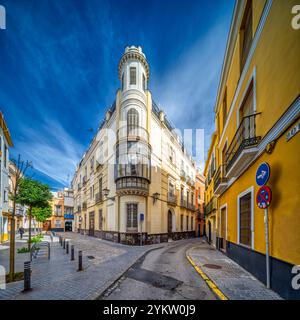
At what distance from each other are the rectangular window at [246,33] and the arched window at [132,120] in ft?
30.8

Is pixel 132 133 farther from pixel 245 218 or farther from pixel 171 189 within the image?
pixel 245 218

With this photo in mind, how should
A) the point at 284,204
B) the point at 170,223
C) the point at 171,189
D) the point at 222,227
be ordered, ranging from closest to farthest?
the point at 284,204
the point at 222,227
the point at 170,223
the point at 171,189

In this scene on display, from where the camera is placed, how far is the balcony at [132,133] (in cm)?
1542

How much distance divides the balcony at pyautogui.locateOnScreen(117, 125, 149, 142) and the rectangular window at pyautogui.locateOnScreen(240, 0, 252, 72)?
9185 mm

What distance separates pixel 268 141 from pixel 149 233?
42.8ft

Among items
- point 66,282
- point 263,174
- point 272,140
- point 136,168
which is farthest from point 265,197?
point 136,168

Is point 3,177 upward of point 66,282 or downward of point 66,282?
upward

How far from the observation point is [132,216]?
1535 centimetres

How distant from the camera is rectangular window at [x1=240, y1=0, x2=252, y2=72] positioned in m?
7.57

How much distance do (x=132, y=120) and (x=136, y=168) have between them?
4279 millimetres

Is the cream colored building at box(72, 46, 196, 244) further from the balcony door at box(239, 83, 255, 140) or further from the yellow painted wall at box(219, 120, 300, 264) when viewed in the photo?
the yellow painted wall at box(219, 120, 300, 264)

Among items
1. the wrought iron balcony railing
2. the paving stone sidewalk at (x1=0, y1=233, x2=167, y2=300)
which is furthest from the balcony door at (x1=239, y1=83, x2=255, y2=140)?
the wrought iron balcony railing
